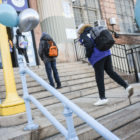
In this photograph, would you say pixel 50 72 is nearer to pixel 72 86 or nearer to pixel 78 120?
pixel 72 86

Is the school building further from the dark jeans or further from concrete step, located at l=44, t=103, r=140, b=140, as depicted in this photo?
concrete step, located at l=44, t=103, r=140, b=140

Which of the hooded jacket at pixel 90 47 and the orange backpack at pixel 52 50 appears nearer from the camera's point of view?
the hooded jacket at pixel 90 47

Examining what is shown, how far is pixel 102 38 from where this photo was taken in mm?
3197

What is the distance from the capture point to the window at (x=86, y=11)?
10867mm

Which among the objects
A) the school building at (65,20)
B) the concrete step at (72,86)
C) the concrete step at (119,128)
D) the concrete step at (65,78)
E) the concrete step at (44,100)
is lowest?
the concrete step at (119,128)

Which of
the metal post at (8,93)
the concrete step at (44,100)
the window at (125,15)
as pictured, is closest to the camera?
the concrete step at (44,100)

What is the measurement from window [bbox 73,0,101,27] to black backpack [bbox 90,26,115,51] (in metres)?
7.78

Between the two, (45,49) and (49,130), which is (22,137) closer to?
(49,130)

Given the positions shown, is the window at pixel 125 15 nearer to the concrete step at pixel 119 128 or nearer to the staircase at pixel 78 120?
the staircase at pixel 78 120

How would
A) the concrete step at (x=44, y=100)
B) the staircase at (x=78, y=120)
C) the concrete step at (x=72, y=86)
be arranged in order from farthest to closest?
1. the concrete step at (x=72, y=86)
2. the concrete step at (x=44, y=100)
3. the staircase at (x=78, y=120)

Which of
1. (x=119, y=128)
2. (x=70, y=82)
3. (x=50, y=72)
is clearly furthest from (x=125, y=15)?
(x=119, y=128)

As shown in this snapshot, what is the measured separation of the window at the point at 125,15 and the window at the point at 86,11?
1922mm

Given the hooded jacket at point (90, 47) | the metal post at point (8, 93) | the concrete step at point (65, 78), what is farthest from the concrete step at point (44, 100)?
the hooded jacket at point (90, 47)

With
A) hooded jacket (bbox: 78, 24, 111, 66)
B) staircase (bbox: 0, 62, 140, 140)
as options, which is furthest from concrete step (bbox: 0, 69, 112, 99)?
hooded jacket (bbox: 78, 24, 111, 66)
